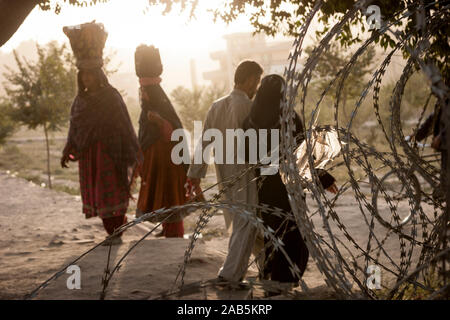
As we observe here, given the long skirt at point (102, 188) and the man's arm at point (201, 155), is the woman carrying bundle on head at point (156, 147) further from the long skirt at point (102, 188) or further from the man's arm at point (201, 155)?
the man's arm at point (201, 155)

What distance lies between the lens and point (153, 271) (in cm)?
434

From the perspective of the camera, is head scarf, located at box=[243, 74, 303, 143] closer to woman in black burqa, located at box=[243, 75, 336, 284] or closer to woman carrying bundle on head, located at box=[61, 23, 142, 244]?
woman in black burqa, located at box=[243, 75, 336, 284]

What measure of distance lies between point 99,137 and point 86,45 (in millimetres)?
894

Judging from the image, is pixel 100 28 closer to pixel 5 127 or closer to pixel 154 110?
pixel 154 110

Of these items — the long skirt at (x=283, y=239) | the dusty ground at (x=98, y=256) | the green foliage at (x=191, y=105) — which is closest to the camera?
the dusty ground at (x=98, y=256)

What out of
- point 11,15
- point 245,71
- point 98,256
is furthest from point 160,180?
point 11,15

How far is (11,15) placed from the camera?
3.94 metres

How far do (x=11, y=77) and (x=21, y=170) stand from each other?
2.98 m

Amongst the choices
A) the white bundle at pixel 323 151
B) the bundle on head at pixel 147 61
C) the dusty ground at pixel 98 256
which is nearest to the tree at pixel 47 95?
the dusty ground at pixel 98 256

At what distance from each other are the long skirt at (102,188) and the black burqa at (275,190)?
1731 millimetres

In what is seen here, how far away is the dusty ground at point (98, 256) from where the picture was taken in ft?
12.7

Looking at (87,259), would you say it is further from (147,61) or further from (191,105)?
(191,105)
